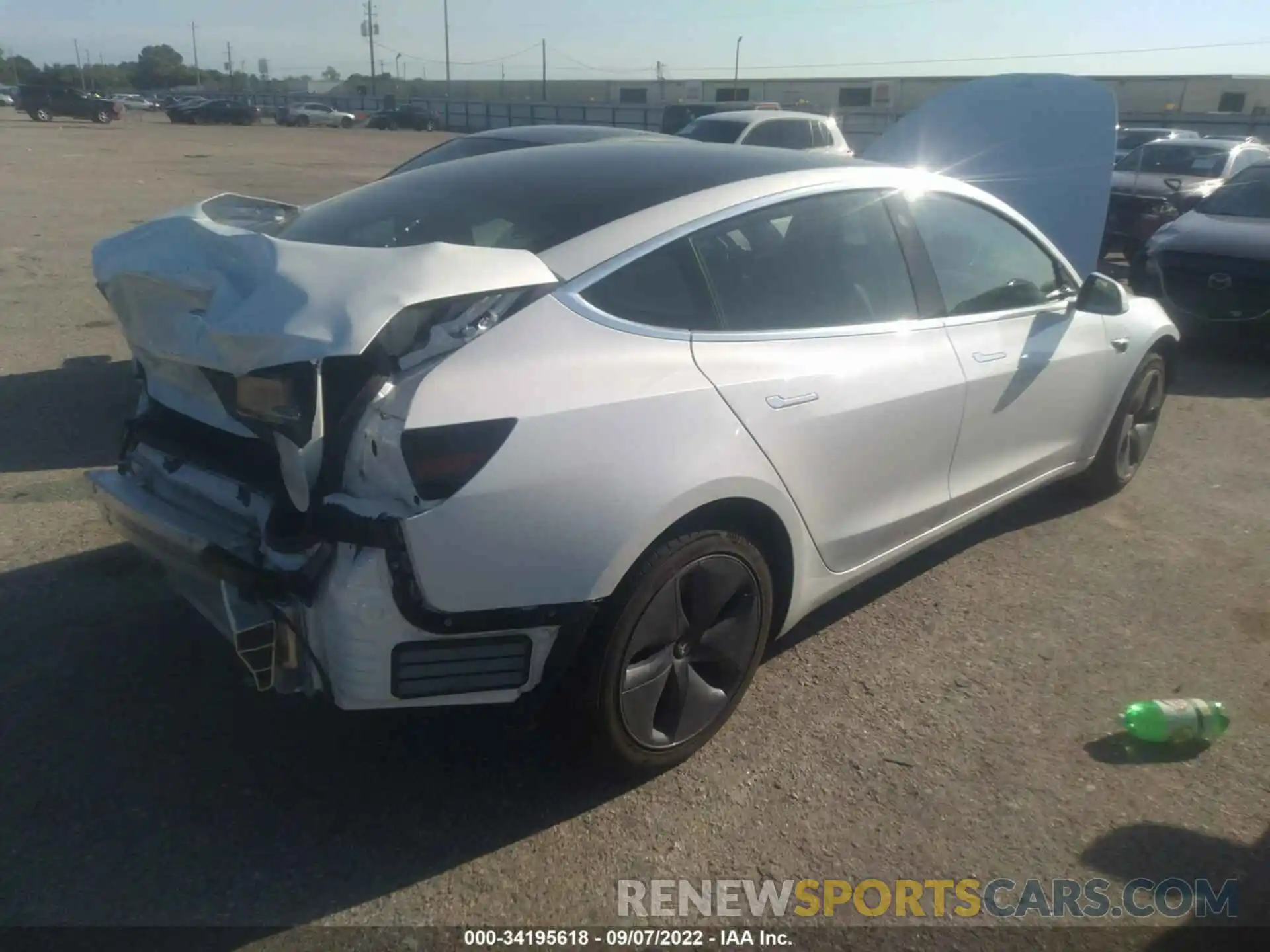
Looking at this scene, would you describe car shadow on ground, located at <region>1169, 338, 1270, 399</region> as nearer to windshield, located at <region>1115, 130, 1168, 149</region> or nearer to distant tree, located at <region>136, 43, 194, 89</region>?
windshield, located at <region>1115, 130, 1168, 149</region>

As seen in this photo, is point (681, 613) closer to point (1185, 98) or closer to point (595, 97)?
point (1185, 98)

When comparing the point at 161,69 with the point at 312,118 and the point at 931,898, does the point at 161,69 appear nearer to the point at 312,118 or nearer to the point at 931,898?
the point at 312,118

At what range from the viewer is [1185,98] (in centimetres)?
4875

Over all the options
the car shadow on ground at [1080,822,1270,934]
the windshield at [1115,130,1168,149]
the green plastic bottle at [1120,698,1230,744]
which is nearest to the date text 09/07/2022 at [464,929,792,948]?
the car shadow on ground at [1080,822,1270,934]

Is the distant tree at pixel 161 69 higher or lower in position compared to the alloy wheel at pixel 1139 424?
higher

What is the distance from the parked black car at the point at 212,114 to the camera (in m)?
50.2

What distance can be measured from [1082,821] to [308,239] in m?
2.85

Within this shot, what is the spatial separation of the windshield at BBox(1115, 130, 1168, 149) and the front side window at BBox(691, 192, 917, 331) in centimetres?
1698

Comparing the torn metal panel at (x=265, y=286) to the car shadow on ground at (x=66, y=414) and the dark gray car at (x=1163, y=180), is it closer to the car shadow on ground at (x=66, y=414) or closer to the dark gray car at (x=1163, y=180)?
the car shadow on ground at (x=66, y=414)

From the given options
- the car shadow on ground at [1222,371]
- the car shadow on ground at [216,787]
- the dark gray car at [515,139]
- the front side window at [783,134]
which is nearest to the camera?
the car shadow on ground at [216,787]

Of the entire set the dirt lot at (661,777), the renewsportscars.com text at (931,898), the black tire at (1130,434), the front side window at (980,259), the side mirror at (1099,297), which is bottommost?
the renewsportscars.com text at (931,898)

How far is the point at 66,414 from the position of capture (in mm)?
5633

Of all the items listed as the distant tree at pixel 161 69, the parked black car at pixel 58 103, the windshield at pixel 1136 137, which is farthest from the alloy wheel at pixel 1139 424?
the distant tree at pixel 161 69

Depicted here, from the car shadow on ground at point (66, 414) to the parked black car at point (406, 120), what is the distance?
1937 inches
